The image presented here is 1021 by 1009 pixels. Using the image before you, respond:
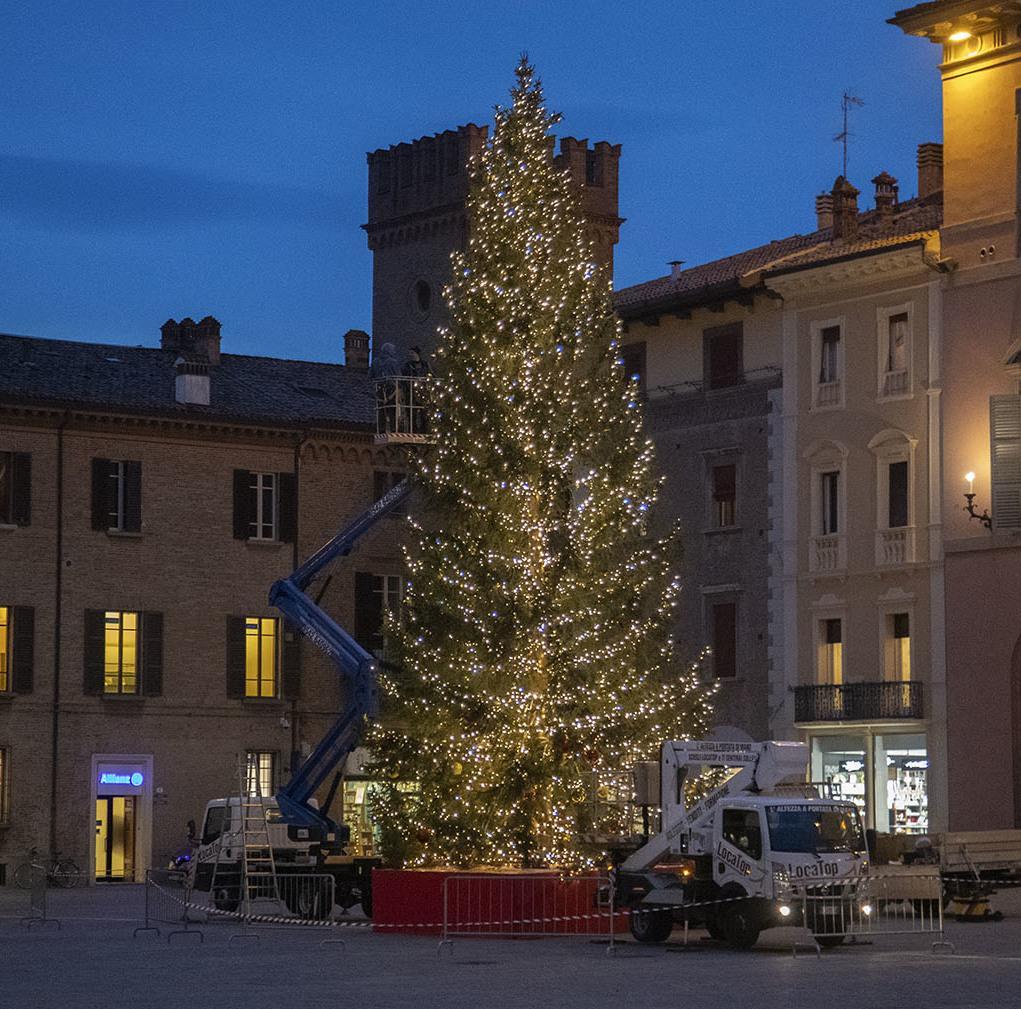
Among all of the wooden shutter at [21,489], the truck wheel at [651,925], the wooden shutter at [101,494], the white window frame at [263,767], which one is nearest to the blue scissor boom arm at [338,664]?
the wooden shutter at [101,494]

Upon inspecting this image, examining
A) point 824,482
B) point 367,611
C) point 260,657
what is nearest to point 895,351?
point 824,482

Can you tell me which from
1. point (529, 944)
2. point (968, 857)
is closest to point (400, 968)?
point (529, 944)

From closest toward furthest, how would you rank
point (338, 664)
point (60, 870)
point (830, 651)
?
1. point (338, 664)
2. point (830, 651)
3. point (60, 870)

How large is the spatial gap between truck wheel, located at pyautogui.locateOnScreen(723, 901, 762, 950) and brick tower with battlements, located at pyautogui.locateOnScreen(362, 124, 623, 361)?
48792 mm

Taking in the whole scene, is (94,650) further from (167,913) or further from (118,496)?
(167,913)

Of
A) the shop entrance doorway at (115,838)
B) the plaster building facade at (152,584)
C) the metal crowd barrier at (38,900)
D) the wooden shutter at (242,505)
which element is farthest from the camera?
the wooden shutter at (242,505)

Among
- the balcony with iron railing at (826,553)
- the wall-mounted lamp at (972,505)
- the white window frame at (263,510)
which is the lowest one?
the balcony with iron railing at (826,553)

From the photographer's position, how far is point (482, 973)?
2456 centimetres

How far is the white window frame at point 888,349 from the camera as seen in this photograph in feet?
159

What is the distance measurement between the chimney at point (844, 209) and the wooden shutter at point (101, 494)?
1741 centimetres

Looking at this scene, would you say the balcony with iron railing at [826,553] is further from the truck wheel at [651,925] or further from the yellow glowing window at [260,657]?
the truck wheel at [651,925]

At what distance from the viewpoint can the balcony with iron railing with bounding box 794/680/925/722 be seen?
4731cm

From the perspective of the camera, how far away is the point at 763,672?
5097 centimetres

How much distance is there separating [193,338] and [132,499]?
26.1ft
